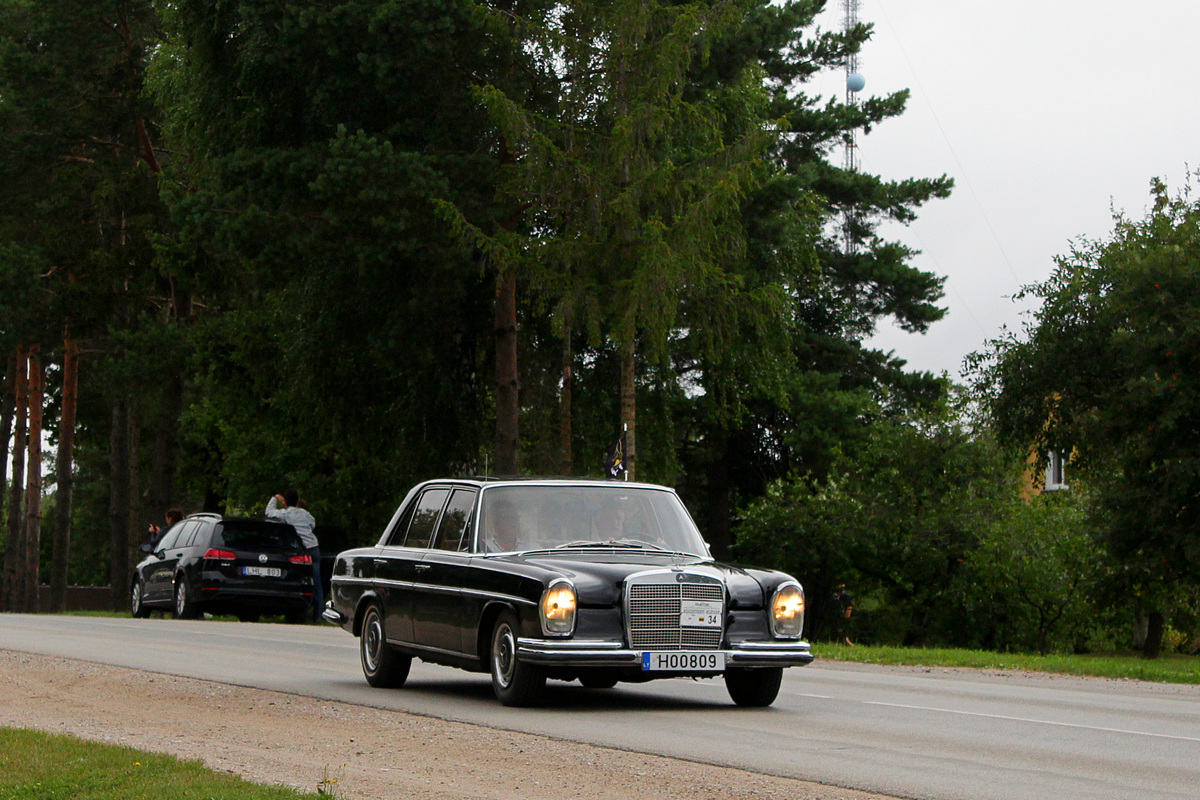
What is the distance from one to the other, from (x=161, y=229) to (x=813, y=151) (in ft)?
61.8

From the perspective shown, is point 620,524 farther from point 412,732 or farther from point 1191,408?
point 1191,408

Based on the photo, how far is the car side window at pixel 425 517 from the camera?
42.8ft

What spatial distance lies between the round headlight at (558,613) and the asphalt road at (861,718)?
624 millimetres

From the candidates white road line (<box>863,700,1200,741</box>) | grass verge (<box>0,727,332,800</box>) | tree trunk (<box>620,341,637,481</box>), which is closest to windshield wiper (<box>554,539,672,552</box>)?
white road line (<box>863,700,1200,741</box>)

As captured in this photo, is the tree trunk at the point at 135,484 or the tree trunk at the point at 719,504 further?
the tree trunk at the point at 135,484

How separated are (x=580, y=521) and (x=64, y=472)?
132 feet

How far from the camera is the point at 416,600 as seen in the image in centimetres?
1269

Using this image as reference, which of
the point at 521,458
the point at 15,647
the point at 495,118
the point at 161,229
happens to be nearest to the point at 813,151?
the point at 521,458

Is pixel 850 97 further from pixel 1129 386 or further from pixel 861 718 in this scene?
pixel 861 718

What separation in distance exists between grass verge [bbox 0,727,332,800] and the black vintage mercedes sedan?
10.1 feet

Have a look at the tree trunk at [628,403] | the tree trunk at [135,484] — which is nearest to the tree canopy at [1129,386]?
the tree trunk at [628,403]

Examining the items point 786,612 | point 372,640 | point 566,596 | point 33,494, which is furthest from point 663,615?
point 33,494

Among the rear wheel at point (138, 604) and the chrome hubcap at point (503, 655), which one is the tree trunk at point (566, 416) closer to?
the rear wheel at point (138, 604)

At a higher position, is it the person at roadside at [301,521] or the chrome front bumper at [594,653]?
the person at roadside at [301,521]
